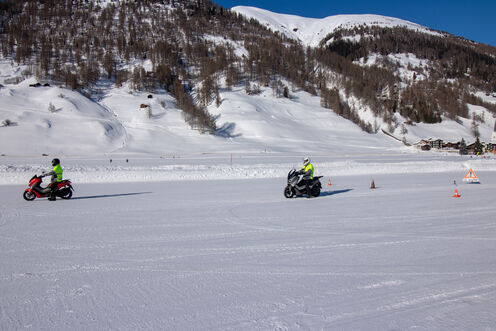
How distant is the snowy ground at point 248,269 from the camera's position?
3.60 metres

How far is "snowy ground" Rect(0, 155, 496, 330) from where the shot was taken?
3.60 m

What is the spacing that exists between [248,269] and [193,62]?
14383 cm

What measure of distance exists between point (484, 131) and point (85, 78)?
148887 mm

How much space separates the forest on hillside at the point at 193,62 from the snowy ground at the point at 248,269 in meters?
68.2

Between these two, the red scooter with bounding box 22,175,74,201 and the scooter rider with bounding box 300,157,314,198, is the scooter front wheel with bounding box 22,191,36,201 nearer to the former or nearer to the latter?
the red scooter with bounding box 22,175,74,201

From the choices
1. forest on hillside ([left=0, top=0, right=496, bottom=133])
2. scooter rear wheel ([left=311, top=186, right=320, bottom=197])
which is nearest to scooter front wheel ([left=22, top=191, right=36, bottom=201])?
scooter rear wheel ([left=311, top=186, right=320, bottom=197])

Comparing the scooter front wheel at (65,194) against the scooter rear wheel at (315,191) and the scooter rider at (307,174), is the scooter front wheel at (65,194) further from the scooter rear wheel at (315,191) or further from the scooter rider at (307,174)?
the scooter rear wheel at (315,191)

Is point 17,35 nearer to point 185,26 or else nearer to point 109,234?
point 185,26

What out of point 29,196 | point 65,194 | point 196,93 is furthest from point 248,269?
point 196,93

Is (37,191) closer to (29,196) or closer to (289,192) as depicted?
(29,196)

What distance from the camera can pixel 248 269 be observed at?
16.7 ft

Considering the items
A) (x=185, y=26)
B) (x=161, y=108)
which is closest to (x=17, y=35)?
(x=185, y=26)

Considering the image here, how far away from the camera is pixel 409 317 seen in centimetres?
358

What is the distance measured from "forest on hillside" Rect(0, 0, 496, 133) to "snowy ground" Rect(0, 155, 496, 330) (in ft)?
224
